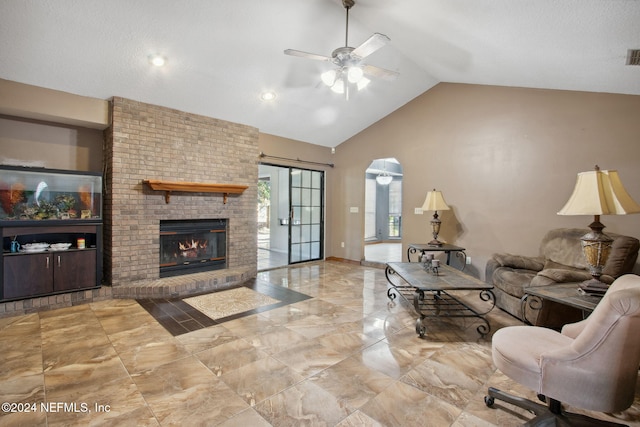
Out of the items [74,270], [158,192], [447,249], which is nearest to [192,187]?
[158,192]

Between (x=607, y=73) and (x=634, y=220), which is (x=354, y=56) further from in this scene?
(x=634, y=220)

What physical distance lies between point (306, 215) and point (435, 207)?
2752 mm

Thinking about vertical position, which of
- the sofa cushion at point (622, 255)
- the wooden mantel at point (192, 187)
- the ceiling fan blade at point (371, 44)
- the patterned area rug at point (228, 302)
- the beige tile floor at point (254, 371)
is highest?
the ceiling fan blade at point (371, 44)

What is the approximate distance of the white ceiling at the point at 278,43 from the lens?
8.80 ft

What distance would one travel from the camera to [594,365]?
1485 mm

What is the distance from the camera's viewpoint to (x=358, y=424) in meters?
1.75

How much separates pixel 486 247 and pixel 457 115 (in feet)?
7.33

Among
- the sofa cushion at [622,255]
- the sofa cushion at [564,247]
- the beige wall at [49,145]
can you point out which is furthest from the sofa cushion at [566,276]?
the beige wall at [49,145]

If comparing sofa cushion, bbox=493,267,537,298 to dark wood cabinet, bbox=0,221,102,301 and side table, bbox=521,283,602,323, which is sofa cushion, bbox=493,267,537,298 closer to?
side table, bbox=521,283,602,323

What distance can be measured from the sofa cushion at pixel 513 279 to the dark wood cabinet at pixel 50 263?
5111 mm

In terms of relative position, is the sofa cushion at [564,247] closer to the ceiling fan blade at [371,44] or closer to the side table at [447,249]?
the side table at [447,249]

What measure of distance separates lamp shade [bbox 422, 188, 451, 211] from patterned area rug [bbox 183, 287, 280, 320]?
2.79m

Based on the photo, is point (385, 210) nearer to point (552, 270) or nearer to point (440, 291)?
point (440, 291)

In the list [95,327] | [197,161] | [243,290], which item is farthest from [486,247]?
[95,327]
